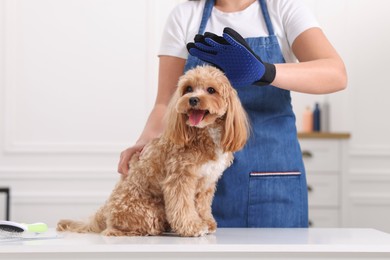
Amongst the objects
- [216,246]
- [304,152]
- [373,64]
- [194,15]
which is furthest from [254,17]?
[373,64]

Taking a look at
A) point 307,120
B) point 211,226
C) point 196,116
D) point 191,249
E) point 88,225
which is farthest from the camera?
point 307,120

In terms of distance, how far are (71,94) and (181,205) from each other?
331 centimetres

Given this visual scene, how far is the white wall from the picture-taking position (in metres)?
4.67

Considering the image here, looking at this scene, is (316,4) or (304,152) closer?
(304,152)

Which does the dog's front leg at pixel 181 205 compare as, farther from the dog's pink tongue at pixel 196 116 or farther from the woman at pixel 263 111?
the woman at pixel 263 111

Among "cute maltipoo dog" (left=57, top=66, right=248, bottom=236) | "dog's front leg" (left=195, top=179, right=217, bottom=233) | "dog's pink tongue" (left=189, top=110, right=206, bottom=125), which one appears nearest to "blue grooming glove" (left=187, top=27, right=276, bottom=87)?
"cute maltipoo dog" (left=57, top=66, right=248, bottom=236)

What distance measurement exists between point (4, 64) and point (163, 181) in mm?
3431

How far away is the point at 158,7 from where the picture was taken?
4.74 m

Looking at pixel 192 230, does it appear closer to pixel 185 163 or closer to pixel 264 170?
pixel 185 163

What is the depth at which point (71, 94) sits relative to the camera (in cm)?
470

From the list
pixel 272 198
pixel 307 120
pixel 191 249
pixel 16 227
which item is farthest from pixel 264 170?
pixel 307 120

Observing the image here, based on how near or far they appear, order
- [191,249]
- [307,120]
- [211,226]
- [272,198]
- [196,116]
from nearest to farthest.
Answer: [191,249] → [196,116] → [211,226] → [272,198] → [307,120]

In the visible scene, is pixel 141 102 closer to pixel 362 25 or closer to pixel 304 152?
pixel 304 152

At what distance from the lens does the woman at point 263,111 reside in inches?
77.6
